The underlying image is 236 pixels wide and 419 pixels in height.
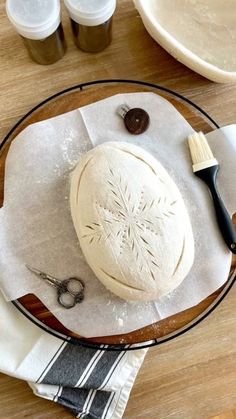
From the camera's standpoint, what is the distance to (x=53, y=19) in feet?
2.74

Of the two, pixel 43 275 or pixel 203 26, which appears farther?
pixel 203 26

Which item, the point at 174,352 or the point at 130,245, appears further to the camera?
the point at 174,352

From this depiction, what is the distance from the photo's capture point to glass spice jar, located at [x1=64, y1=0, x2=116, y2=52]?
834 mm

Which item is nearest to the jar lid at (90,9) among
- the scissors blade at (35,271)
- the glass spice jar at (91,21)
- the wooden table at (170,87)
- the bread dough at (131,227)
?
the glass spice jar at (91,21)

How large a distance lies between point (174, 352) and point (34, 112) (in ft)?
1.50

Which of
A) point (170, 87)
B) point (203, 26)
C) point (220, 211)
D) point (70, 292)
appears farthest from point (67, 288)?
point (203, 26)

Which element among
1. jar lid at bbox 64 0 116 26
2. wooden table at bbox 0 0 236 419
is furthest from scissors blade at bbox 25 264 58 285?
jar lid at bbox 64 0 116 26

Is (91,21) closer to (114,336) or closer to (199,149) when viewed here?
(199,149)

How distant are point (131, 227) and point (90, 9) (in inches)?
13.4

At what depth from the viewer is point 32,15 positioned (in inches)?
32.7

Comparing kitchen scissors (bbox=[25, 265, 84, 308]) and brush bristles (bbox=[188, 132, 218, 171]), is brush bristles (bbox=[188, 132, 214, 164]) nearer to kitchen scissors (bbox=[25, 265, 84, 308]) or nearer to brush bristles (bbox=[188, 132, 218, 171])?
brush bristles (bbox=[188, 132, 218, 171])

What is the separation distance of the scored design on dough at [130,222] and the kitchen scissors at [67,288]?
80 mm

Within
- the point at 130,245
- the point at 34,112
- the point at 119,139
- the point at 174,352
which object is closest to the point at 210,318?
the point at 174,352

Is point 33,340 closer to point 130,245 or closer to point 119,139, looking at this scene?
point 130,245
